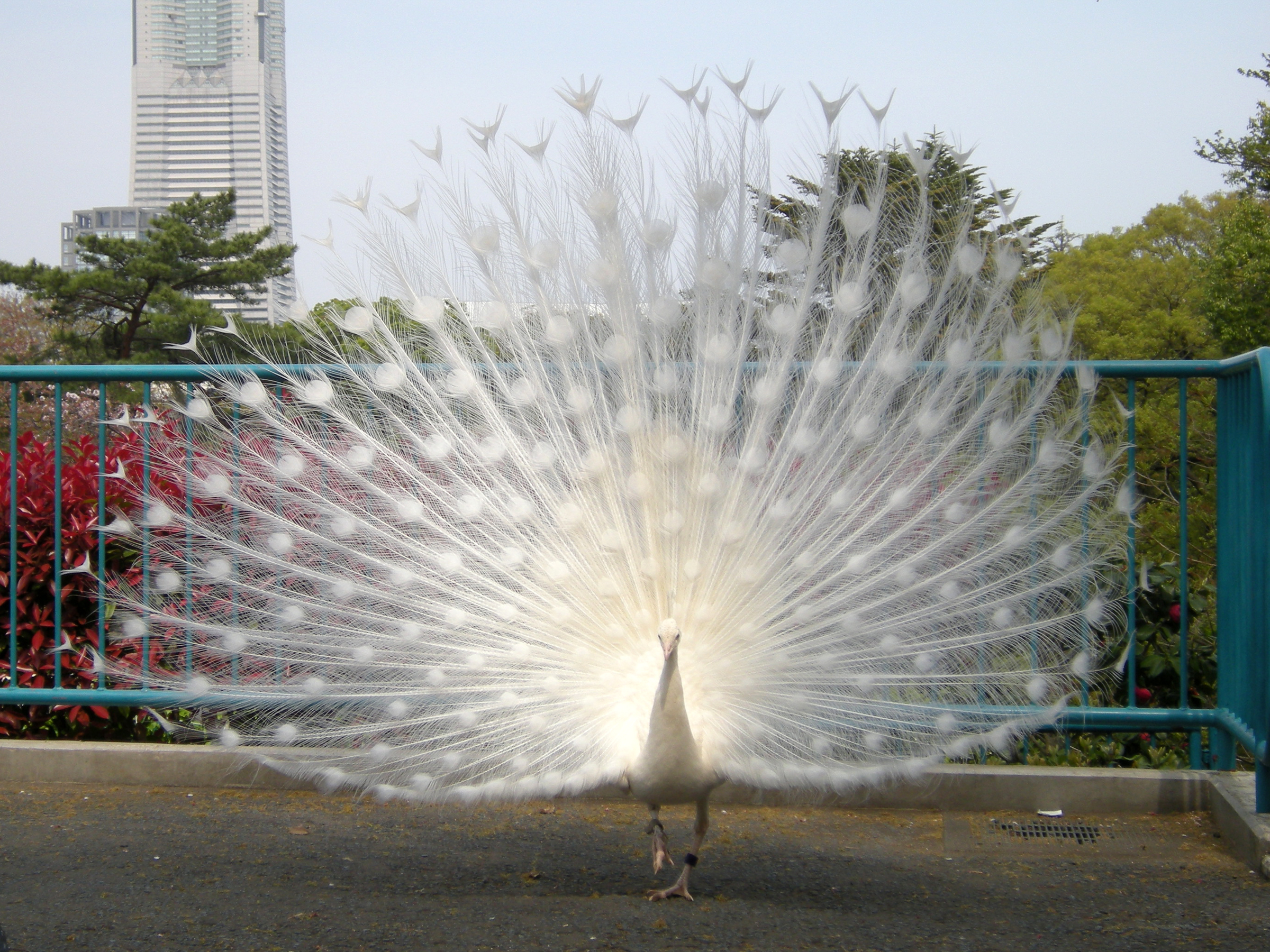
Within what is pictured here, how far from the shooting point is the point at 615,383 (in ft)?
11.9

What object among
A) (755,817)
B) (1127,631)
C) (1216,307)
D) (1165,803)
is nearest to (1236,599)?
(1127,631)

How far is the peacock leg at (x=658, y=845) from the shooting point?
356 cm

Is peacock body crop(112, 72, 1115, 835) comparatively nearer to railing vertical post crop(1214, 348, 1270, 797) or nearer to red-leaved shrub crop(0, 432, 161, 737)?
railing vertical post crop(1214, 348, 1270, 797)

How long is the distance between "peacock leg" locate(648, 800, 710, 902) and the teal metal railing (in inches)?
40.4

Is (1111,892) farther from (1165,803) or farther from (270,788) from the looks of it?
(270,788)

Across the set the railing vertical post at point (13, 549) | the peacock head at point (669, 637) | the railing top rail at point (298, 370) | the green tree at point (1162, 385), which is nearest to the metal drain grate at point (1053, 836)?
the green tree at point (1162, 385)

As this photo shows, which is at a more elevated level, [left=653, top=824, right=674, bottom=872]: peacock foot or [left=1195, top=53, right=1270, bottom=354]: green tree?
[left=1195, top=53, right=1270, bottom=354]: green tree

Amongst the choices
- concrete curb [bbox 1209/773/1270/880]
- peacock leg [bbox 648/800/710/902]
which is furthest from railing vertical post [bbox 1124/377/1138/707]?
peacock leg [bbox 648/800/710/902]

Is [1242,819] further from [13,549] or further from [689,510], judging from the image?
[13,549]

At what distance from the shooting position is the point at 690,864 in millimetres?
3449

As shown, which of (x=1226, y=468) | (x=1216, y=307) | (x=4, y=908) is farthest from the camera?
(x=1216, y=307)

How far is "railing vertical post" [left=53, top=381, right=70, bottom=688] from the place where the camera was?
4.51 metres

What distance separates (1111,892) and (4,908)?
3.50m

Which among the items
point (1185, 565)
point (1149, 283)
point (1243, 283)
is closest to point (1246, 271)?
point (1243, 283)
